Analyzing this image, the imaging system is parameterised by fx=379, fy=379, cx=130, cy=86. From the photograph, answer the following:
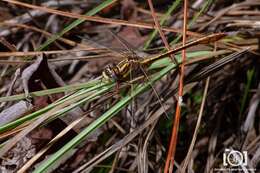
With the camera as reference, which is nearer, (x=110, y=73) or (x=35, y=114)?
(x=35, y=114)

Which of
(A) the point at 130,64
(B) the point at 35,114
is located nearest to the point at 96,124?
(B) the point at 35,114

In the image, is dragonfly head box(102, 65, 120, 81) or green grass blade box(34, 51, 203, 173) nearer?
green grass blade box(34, 51, 203, 173)

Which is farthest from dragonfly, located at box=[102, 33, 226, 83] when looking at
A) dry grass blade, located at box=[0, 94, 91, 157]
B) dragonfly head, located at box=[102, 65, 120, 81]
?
dry grass blade, located at box=[0, 94, 91, 157]

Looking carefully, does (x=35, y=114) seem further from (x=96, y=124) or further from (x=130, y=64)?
(x=130, y=64)

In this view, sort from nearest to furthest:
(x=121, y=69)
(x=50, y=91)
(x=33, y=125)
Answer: (x=33, y=125) < (x=50, y=91) < (x=121, y=69)

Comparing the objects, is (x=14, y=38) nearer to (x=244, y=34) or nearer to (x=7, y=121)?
(x=7, y=121)

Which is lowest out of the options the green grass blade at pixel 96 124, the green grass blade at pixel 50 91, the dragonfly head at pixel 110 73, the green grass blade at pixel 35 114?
the green grass blade at pixel 96 124

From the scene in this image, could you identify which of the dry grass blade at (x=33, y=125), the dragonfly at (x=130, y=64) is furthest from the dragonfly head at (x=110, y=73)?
the dry grass blade at (x=33, y=125)

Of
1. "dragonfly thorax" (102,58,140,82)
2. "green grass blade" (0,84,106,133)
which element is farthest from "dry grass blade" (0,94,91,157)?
"dragonfly thorax" (102,58,140,82)

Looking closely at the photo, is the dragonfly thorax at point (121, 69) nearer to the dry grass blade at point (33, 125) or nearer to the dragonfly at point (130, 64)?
the dragonfly at point (130, 64)

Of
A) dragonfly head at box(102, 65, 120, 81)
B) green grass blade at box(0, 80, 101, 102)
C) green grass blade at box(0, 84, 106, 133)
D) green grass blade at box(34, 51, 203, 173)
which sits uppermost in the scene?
dragonfly head at box(102, 65, 120, 81)

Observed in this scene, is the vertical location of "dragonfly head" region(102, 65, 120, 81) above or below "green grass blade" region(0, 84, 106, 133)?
above

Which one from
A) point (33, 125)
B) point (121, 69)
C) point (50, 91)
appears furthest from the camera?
point (121, 69)

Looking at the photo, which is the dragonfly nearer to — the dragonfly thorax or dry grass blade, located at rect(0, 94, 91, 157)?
the dragonfly thorax
